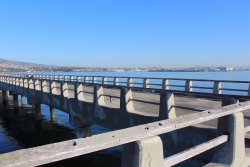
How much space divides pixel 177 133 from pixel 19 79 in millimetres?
23890

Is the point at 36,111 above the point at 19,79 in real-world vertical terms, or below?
below

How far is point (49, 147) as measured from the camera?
7.27 feet

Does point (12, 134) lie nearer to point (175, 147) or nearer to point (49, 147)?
point (175, 147)

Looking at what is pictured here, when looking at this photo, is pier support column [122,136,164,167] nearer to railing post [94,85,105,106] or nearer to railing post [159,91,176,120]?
railing post [159,91,176,120]

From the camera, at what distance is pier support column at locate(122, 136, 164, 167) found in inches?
Answer: 112

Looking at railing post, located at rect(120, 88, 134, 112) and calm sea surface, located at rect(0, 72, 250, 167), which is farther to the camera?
calm sea surface, located at rect(0, 72, 250, 167)

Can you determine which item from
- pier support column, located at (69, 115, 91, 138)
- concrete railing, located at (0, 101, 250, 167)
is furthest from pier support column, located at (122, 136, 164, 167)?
pier support column, located at (69, 115, 91, 138)

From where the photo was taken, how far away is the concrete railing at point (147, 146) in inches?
83.3

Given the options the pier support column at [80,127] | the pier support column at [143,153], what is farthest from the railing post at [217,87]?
the pier support column at [143,153]

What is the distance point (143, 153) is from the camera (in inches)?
112

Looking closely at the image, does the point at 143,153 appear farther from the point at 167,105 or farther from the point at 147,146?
the point at 167,105

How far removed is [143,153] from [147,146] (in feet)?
0.25

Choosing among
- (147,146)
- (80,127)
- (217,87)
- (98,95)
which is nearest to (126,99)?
(98,95)

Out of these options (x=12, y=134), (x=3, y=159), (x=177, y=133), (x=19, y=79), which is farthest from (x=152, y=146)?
(x=19, y=79)
